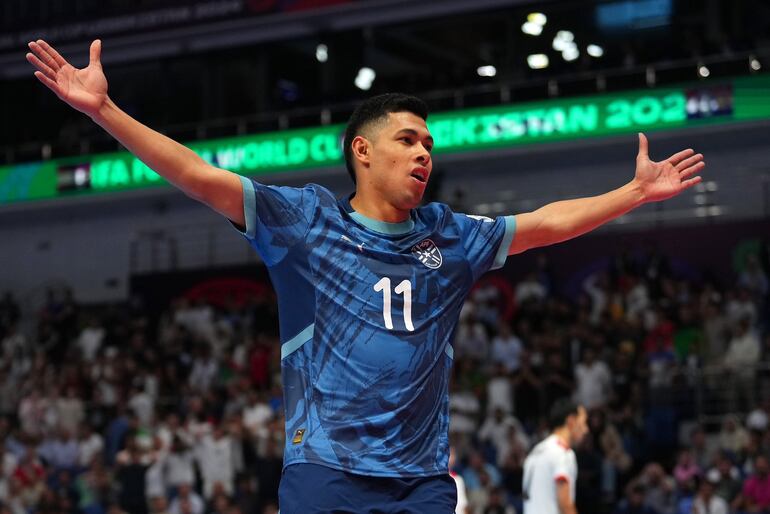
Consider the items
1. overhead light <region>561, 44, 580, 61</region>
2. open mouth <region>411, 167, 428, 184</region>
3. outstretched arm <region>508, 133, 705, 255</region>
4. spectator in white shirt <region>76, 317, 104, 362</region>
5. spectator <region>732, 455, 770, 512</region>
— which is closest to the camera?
open mouth <region>411, 167, 428, 184</region>

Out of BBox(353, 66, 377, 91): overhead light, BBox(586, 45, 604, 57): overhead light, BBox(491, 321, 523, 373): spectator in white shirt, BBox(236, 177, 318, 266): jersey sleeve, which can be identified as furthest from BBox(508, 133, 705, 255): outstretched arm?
BBox(353, 66, 377, 91): overhead light

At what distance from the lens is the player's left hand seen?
15.7ft

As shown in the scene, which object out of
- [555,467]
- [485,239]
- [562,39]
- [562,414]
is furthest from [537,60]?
[485,239]

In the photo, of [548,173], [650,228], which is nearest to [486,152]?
[548,173]

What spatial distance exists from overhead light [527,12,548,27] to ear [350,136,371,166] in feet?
82.9

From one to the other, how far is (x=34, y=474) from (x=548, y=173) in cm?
1376

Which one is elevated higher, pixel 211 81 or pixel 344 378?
pixel 211 81

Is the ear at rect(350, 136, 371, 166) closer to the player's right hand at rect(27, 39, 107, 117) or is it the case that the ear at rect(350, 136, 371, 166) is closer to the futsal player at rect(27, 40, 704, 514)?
the futsal player at rect(27, 40, 704, 514)

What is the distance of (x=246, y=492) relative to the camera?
58.1 feet

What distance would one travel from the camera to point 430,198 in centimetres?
2638

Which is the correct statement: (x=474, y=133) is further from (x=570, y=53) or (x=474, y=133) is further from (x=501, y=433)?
(x=501, y=433)

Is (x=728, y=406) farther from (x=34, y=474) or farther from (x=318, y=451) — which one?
(x=318, y=451)

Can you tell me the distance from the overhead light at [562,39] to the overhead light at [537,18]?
1.63 ft

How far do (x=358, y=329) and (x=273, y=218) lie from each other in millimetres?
511
